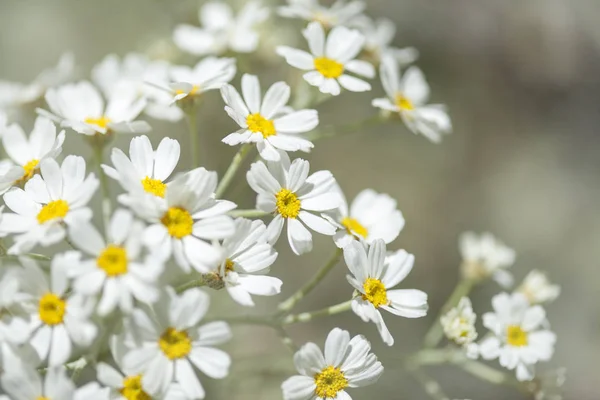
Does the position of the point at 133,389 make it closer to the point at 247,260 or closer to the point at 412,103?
the point at 247,260

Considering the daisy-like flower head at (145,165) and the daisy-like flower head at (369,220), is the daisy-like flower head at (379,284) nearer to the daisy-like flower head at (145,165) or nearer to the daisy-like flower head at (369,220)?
the daisy-like flower head at (369,220)

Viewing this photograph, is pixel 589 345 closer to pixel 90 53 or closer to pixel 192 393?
pixel 192 393

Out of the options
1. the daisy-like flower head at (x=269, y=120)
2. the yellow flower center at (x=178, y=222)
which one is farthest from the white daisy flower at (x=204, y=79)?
the yellow flower center at (x=178, y=222)

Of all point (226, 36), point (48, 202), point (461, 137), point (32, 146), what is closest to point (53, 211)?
point (48, 202)

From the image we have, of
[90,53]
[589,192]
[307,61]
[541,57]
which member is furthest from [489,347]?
[90,53]

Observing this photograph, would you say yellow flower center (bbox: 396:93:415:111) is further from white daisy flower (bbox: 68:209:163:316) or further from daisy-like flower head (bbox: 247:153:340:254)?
white daisy flower (bbox: 68:209:163:316)

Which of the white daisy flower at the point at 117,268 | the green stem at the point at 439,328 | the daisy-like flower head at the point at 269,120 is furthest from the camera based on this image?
the green stem at the point at 439,328
